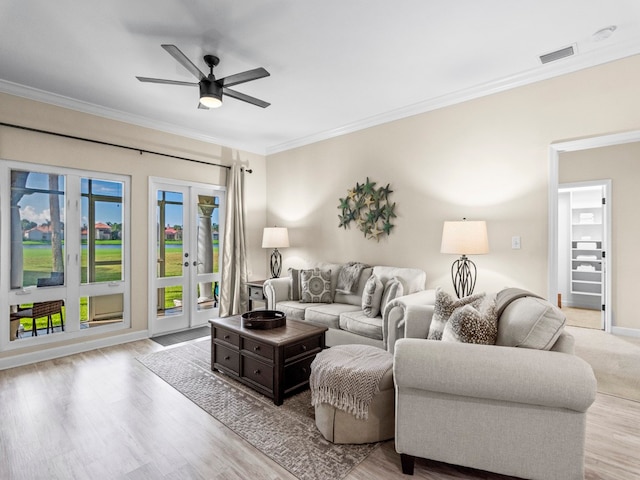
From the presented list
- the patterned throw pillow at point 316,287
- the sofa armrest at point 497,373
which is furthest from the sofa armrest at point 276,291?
the sofa armrest at point 497,373

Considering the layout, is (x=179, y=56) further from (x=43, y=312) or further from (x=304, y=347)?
(x=43, y=312)

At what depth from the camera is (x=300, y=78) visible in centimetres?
316

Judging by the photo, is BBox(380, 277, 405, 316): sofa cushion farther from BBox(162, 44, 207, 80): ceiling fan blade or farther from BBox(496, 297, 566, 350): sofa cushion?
BBox(162, 44, 207, 80): ceiling fan blade

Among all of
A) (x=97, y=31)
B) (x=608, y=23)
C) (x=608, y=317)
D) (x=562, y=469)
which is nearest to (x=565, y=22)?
(x=608, y=23)

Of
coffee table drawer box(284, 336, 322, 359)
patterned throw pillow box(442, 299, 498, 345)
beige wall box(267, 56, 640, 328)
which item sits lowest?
coffee table drawer box(284, 336, 322, 359)

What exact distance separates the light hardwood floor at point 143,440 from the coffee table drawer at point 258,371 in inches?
18.1

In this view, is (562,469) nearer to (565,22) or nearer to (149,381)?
(565,22)

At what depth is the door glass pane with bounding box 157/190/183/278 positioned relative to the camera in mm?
4434

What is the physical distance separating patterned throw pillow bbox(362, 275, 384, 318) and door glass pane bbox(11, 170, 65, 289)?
11.0ft

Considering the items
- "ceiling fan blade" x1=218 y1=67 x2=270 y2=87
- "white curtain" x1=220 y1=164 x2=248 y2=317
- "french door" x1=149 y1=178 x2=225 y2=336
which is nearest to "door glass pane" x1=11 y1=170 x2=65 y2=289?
"french door" x1=149 y1=178 x2=225 y2=336

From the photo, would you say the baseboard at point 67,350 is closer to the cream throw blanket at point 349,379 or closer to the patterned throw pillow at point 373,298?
the patterned throw pillow at point 373,298

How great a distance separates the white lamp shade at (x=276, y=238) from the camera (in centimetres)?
488

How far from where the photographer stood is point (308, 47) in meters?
2.64

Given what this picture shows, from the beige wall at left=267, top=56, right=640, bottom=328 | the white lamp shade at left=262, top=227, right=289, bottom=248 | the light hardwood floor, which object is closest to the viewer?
the light hardwood floor
